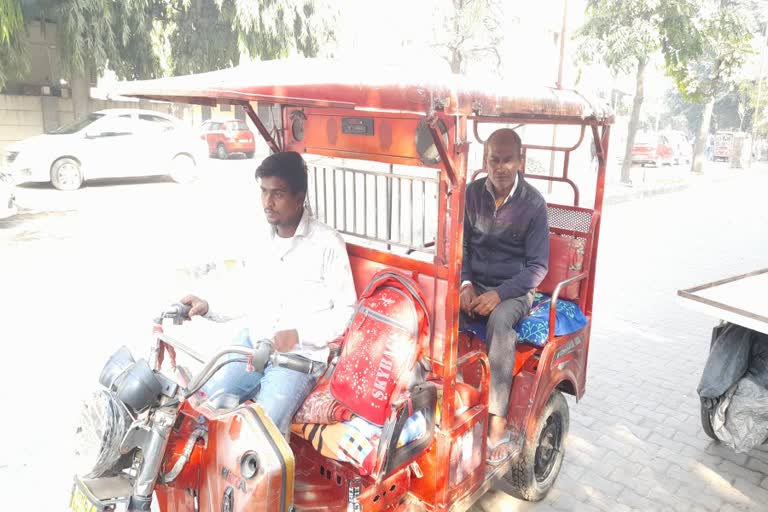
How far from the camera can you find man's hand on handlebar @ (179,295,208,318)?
276 cm

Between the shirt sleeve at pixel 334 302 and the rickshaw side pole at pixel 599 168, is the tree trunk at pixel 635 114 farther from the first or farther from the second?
the shirt sleeve at pixel 334 302

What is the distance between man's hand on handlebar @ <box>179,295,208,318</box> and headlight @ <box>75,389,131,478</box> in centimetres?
78

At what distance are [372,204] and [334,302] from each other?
862mm

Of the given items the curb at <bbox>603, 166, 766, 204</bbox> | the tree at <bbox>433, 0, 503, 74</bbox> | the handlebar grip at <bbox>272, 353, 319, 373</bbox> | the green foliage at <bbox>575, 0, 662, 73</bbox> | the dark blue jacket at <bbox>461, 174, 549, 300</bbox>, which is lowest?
the curb at <bbox>603, 166, 766, 204</bbox>

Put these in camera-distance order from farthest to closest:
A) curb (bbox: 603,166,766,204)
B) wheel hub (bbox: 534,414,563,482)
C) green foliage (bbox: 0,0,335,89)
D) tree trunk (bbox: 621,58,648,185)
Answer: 1. tree trunk (bbox: 621,58,648,185)
2. curb (bbox: 603,166,766,204)
3. green foliage (bbox: 0,0,335,89)
4. wheel hub (bbox: 534,414,563,482)

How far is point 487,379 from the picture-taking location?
2.72m

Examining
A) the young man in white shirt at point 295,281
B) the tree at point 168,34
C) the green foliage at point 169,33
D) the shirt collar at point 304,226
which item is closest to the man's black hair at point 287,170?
the young man in white shirt at point 295,281

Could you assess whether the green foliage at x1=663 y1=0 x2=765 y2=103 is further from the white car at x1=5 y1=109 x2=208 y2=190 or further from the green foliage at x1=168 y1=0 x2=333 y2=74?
the white car at x1=5 y1=109 x2=208 y2=190

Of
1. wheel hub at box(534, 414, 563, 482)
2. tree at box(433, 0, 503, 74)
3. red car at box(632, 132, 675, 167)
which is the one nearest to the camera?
wheel hub at box(534, 414, 563, 482)

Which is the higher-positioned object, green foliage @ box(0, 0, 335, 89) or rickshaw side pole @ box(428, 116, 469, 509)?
green foliage @ box(0, 0, 335, 89)

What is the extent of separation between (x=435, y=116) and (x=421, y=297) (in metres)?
0.81

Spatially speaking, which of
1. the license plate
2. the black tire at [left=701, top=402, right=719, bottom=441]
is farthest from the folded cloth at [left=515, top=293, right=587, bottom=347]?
the license plate

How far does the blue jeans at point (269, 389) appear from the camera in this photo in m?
2.38

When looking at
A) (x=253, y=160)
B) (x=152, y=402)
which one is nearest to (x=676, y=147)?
(x=253, y=160)
